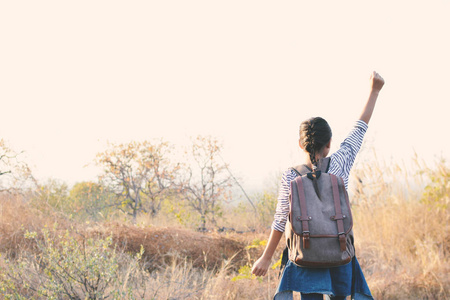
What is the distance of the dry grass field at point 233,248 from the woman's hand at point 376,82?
2.13 meters

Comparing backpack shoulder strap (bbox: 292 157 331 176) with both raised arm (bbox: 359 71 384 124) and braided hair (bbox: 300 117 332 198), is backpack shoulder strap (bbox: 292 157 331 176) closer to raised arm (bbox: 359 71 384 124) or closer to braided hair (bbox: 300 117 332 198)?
braided hair (bbox: 300 117 332 198)

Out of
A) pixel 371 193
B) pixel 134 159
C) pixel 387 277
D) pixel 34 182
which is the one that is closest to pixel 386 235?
pixel 371 193

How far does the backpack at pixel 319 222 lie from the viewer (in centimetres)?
219

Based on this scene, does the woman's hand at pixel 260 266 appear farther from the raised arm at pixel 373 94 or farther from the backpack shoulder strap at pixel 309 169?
the raised arm at pixel 373 94

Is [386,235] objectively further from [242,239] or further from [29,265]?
[29,265]

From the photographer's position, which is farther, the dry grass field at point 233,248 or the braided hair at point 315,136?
the dry grass field at point 233,248

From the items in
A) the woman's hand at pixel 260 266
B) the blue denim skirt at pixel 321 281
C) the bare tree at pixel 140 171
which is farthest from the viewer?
the bare tree at pixel 140 171

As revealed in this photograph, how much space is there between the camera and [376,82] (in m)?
2.73

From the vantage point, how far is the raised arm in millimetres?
2668

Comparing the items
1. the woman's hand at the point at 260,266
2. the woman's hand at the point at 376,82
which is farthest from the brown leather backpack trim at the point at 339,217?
the woman's hand at the point at 376,82

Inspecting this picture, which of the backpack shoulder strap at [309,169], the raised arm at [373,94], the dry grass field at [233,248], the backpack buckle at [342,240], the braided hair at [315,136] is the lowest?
the dry grass field at [233,248]

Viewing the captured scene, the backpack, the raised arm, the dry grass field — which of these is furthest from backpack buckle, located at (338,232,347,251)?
the dry grass field

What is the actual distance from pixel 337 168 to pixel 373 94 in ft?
2.04

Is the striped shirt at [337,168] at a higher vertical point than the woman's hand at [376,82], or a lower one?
lower
